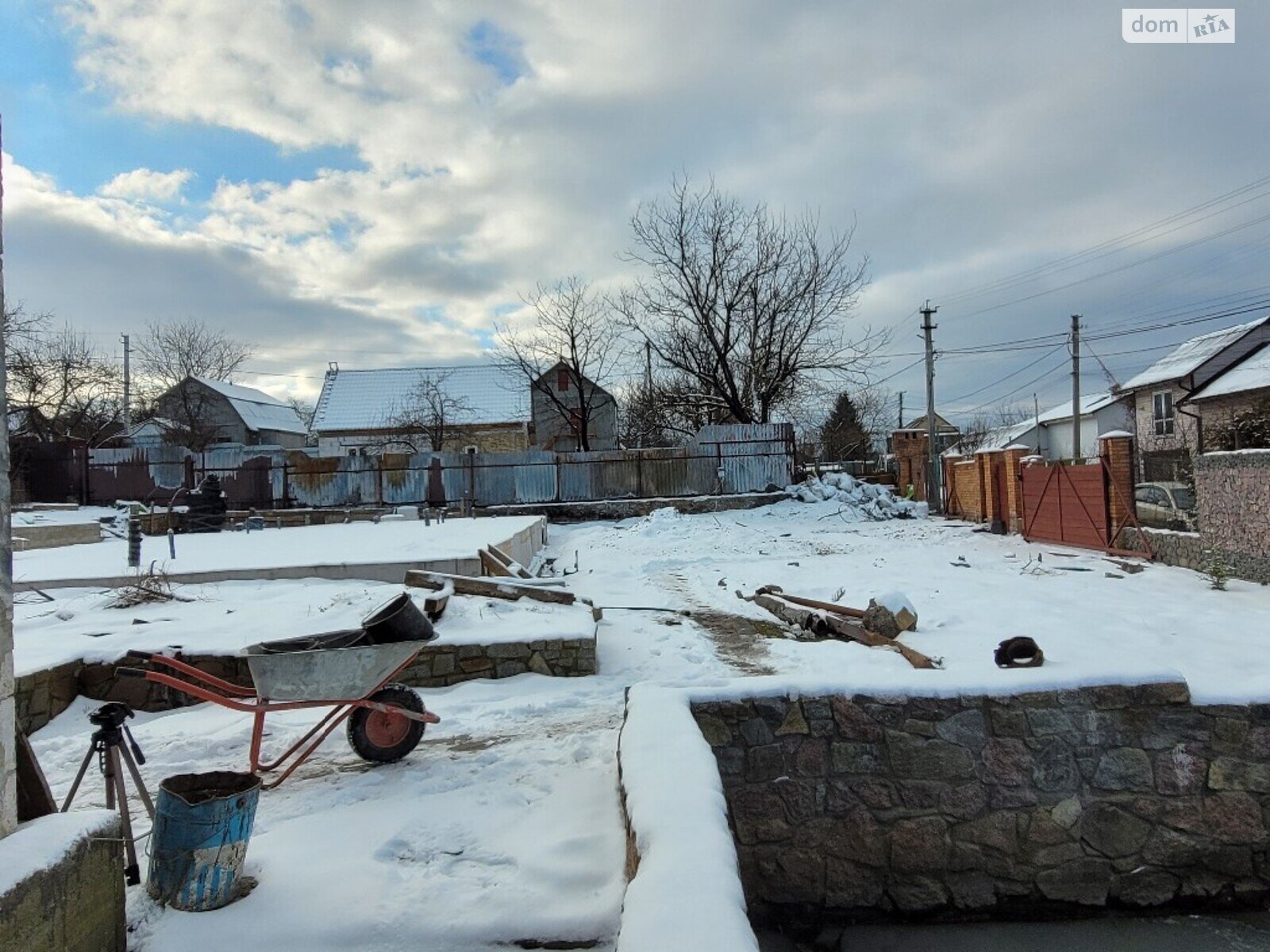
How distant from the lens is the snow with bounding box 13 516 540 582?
332 inches

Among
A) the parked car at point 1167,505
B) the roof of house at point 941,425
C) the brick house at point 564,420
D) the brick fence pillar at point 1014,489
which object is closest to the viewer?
the parked car at point 1167,505

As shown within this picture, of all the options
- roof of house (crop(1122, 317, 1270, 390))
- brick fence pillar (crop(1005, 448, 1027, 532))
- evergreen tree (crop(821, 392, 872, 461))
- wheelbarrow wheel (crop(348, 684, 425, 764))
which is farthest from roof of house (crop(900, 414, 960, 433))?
wheelbarrow wheel (crop(348, 684, 425, 764))

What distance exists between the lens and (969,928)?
415cm

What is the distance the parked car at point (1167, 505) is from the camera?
11078mm

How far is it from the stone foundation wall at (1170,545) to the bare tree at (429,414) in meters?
26.7

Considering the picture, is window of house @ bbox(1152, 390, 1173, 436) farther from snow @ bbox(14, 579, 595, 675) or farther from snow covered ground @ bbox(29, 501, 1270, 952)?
snow @ bbox(14, 579, 595, 675)

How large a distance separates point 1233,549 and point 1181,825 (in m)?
6.66

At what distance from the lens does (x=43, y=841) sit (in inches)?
81.7

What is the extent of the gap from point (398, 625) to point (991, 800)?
3.47 m

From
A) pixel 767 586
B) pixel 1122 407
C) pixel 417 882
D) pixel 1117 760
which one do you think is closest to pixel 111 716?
pixel 417 882

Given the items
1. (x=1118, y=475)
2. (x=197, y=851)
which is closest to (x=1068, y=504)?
(x=1118, y=475)

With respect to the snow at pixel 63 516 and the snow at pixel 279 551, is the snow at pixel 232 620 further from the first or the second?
the snow at pixel 63 516

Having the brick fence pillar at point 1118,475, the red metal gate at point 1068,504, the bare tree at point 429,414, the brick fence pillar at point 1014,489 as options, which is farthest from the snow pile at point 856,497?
the bare tree at point 429,414

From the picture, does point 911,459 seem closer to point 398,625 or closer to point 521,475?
point 521,475
